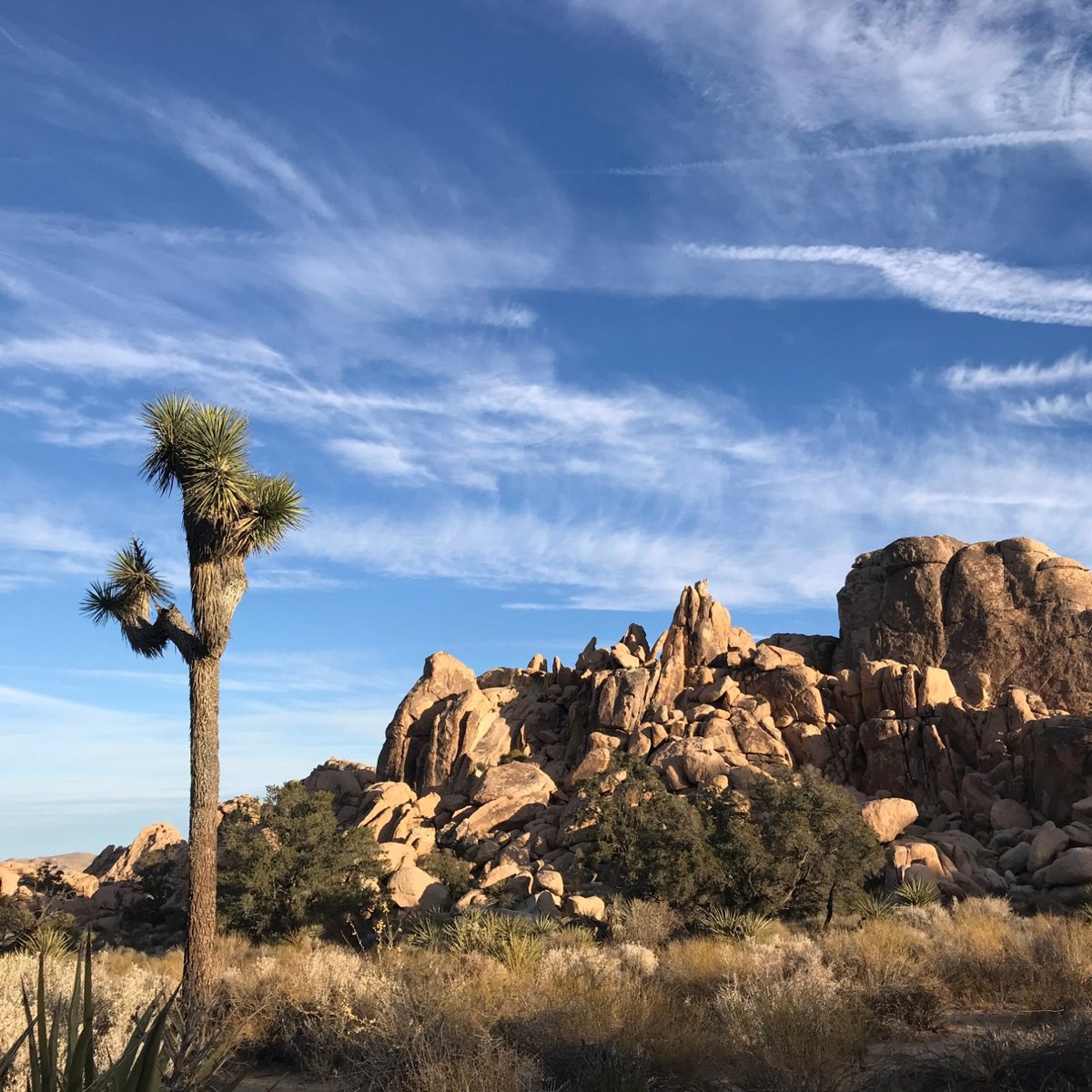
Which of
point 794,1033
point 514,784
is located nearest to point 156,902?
point 514,784

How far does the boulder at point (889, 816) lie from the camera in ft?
106

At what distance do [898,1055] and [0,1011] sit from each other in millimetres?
10859

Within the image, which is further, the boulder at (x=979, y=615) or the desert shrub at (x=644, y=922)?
the boulder at (x=979, y=615)

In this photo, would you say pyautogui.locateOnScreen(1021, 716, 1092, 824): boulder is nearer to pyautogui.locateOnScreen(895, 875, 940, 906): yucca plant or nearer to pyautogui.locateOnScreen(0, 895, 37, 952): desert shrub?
pyautogui.locateOnScreen(895, 875, 940, 906): yucca plant

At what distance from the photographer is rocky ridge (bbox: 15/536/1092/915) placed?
3231 centimetres

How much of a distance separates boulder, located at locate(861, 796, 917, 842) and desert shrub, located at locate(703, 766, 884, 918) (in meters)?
5.38

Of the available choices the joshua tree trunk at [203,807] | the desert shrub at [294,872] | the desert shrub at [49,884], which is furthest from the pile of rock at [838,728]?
the joshua tree trunk at [203,807]

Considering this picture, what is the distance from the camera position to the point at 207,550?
16672 mm

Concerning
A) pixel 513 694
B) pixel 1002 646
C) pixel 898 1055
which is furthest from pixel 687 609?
pixel 898 1055

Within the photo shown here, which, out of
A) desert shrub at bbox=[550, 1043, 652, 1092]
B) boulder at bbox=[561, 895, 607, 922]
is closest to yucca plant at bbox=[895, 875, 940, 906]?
boulder at bbox=[561, 895, 607, 922]

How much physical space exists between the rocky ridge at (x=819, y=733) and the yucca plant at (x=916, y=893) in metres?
1.28

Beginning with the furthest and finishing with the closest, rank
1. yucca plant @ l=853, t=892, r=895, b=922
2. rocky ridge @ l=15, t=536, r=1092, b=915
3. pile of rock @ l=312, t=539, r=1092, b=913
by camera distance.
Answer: pile of rock @ l=312, t=539, r=1092, b=913 → rocky ridge @ l=15, t=536, r=1092, b=915 → yucca plant @ l=853, t=892, r=895, b=922

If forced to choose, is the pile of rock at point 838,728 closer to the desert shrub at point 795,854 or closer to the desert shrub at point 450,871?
the desert shrub at point 450,871

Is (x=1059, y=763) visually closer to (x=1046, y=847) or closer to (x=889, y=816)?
(x=1046, y=847)
